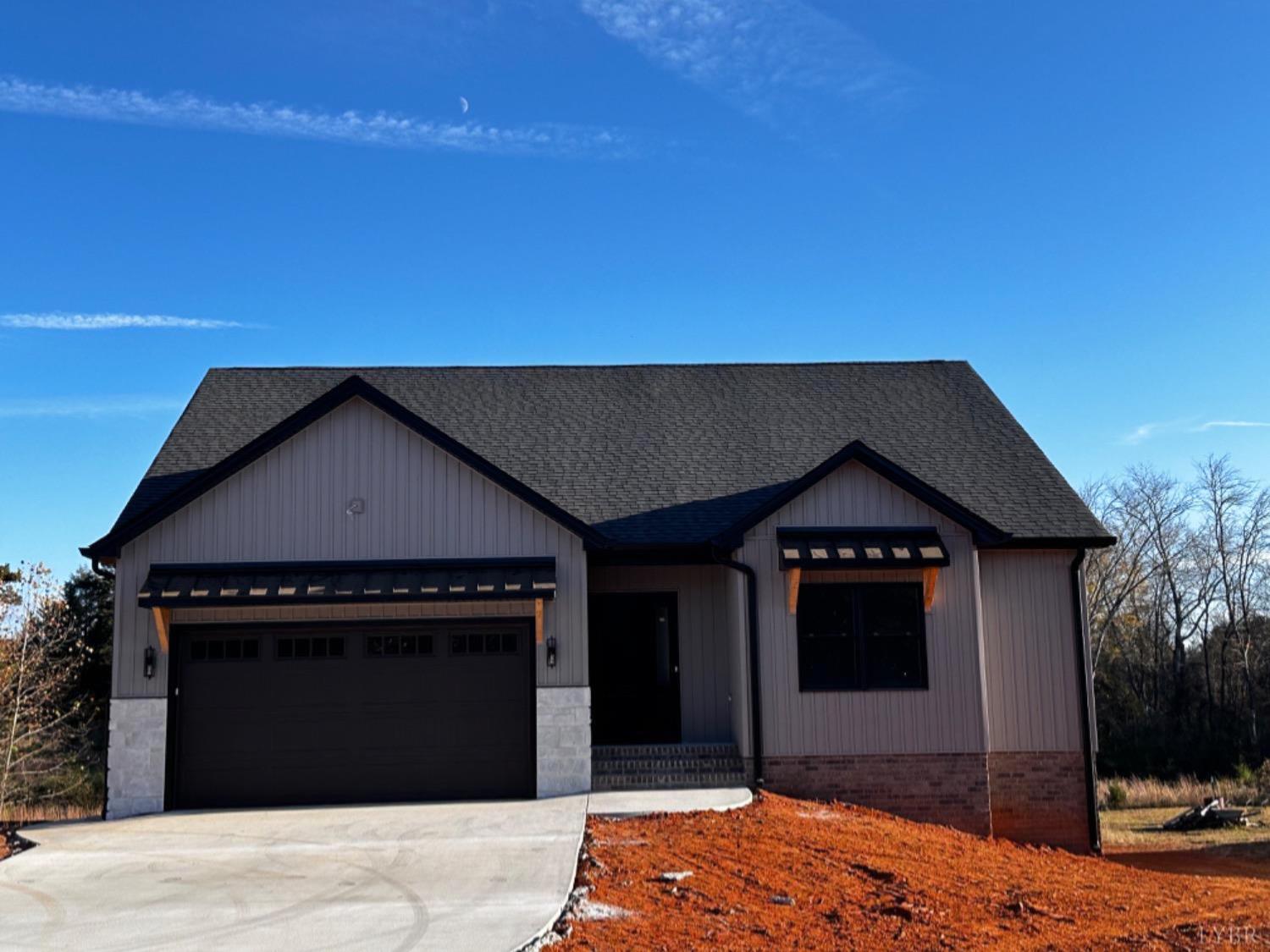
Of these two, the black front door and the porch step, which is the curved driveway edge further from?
the black front door

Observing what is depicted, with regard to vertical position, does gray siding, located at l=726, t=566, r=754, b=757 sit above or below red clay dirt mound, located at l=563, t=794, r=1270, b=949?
above

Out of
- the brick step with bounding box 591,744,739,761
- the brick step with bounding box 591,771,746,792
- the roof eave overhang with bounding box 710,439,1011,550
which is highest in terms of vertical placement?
the roof eave overhang with bounding box 710,439,1011,550

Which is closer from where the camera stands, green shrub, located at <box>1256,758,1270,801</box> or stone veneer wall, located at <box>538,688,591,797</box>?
stone veneer wall, located at <box>538,688,591,797</box>

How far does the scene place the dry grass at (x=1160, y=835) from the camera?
17984 mm

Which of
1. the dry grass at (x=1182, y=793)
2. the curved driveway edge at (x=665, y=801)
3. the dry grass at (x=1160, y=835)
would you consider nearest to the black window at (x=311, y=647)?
the curved driveway edge at (x=665, y=801)

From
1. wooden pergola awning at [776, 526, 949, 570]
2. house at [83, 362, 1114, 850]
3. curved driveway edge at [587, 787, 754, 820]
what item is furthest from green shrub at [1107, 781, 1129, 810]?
curved driveway edge at [587, 787, 754, 820]

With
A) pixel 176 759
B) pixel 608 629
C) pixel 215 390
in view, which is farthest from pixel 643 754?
pixel 215 390

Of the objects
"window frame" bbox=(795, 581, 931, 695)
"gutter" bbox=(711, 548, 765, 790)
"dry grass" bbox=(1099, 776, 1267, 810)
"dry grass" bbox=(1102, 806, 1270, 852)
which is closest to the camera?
"gutter" bbox=(711, 548, 765, 790)

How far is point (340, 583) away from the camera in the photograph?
14539 millimetres

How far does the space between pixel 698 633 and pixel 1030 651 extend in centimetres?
460

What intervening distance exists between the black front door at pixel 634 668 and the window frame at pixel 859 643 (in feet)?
6.89

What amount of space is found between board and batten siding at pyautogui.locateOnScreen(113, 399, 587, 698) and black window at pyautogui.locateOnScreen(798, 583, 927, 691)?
9.81 feet

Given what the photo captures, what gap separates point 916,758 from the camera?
15.0 meters

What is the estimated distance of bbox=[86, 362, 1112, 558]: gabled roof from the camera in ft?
50.3
